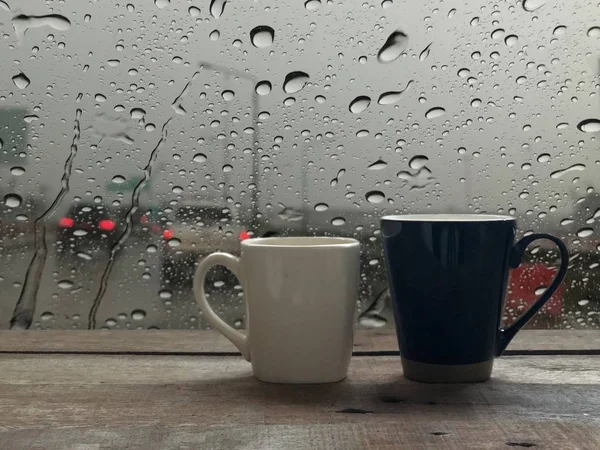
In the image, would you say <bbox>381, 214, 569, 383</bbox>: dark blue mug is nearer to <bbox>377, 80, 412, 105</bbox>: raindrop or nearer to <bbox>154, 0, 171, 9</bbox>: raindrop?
<bbox>377, 80, 412, 105</bbox>: raindrop

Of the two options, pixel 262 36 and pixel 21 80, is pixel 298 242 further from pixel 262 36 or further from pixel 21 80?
pixel 21 80

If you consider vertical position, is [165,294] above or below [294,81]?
below

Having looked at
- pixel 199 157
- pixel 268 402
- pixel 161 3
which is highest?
pixel 161 3

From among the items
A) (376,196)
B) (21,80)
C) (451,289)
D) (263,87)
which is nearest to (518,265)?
(451,289)

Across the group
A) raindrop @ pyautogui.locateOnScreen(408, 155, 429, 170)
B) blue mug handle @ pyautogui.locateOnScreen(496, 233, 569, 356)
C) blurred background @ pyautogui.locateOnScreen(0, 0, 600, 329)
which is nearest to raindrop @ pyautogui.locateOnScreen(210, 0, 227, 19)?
blurred background @ pyautogui.locateOnScreen(0, 0, 600, 329)

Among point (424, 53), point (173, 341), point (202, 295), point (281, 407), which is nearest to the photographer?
point (281, 407)

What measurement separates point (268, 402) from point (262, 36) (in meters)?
0.55

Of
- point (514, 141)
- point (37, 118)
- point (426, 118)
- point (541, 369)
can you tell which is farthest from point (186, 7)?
point (541, 369)

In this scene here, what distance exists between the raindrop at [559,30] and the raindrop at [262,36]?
370 mm

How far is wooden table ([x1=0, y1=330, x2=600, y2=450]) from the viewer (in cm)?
46

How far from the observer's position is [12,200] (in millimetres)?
942

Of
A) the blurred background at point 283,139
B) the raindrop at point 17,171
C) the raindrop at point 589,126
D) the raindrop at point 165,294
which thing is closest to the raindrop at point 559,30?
the blurred background at point 283,139

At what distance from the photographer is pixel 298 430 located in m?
0.47

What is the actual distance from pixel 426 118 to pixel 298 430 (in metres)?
0.56
